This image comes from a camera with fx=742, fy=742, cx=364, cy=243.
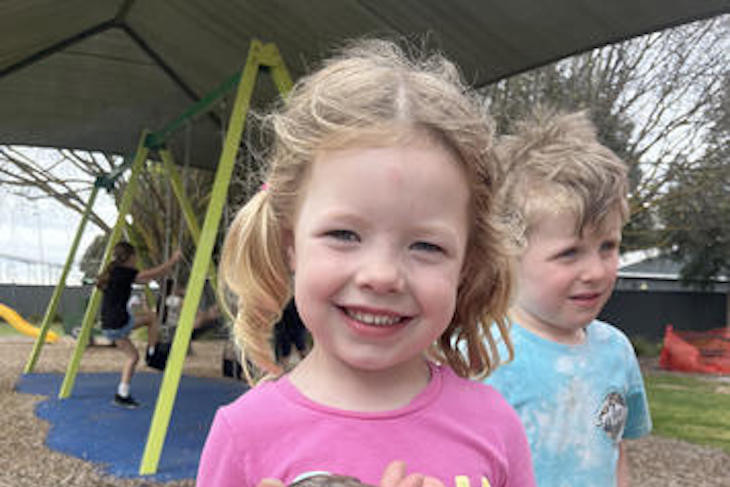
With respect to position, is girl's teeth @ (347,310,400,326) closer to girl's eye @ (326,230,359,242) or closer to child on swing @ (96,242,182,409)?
girl's eye @ (326,230,359,242)

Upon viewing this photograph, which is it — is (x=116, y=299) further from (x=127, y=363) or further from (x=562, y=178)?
(x=562, y=178)

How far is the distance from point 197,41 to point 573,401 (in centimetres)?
590

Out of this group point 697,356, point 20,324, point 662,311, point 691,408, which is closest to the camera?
point 691,408

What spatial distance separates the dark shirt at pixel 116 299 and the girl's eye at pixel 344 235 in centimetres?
671

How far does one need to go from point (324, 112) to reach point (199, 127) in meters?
7.70

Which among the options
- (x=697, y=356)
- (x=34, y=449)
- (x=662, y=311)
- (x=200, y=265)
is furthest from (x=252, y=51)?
(x=662, y=311)

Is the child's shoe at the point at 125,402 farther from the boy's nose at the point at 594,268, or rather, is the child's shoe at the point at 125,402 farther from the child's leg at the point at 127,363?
the boy's nose at the point at 594,268

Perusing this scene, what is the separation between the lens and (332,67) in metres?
1.13

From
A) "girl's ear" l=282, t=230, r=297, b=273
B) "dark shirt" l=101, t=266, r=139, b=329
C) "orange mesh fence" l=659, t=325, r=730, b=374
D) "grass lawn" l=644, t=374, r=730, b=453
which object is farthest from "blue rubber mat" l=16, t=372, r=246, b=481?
"orange mesh fence" l=659, t=325, r=730, b=374

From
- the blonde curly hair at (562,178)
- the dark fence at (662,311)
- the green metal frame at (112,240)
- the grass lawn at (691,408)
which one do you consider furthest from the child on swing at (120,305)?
the dark fence at (662,311)

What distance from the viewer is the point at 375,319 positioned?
3.04 feet

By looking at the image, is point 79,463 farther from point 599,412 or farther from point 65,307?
point 65,307

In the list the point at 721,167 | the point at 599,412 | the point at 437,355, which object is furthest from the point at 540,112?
the point at 721,167

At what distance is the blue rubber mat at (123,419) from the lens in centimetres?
493
